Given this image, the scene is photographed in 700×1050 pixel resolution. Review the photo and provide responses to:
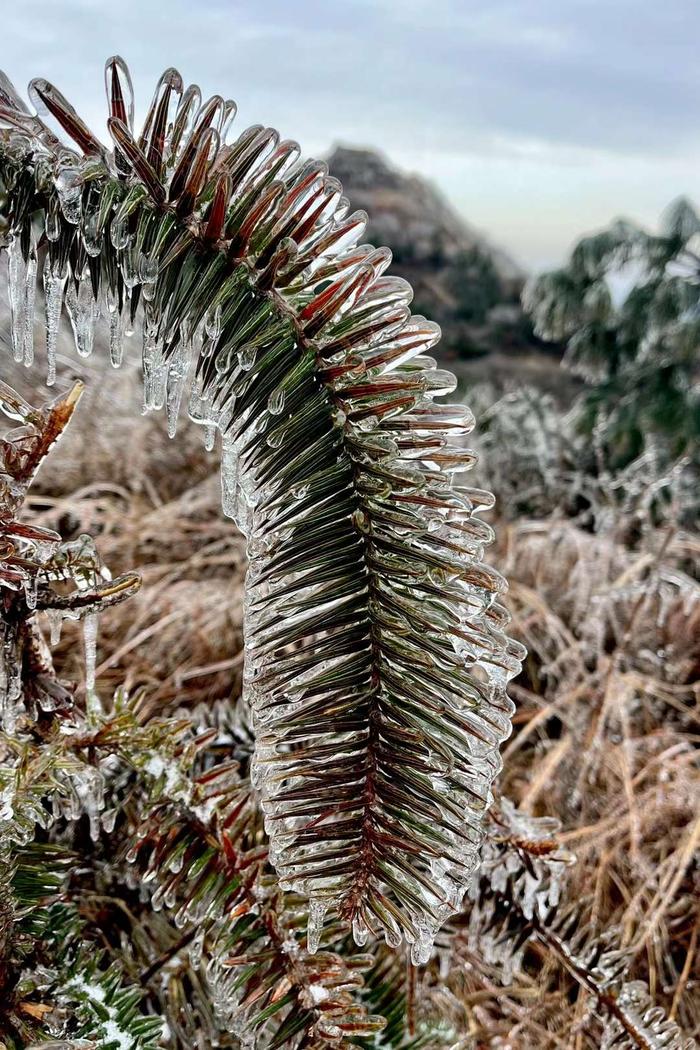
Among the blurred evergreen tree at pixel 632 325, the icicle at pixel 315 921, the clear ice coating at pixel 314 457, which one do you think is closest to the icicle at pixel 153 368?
the clear ice coating at pixel 314 457

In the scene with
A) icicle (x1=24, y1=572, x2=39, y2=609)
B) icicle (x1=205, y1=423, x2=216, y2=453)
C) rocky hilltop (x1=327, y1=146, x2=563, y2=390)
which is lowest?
icicle (x1=24, y1=572, x2=39, y2=609)

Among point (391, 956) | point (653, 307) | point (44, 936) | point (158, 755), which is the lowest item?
point (391, 956)

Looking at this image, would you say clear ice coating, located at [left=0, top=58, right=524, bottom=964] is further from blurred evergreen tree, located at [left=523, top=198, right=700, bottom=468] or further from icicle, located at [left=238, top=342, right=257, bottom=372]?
blurred evergreen tree, located at [left=523, top=198, right=700, bottom=468]

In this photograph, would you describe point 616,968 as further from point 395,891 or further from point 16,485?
point 16,485

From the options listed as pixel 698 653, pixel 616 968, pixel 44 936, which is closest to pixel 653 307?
pixel 698 653

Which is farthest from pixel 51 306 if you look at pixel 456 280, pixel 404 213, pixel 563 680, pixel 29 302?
pixel 404 213

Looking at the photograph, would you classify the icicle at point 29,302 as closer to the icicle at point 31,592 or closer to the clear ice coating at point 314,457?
the clear ice coating at point 314,457

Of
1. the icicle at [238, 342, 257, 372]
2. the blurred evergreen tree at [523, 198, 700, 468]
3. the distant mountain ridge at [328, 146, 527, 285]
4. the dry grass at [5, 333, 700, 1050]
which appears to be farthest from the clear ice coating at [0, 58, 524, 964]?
the distant mountain ridge at [328, 146, 527, 285]

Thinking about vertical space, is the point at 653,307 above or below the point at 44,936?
above
